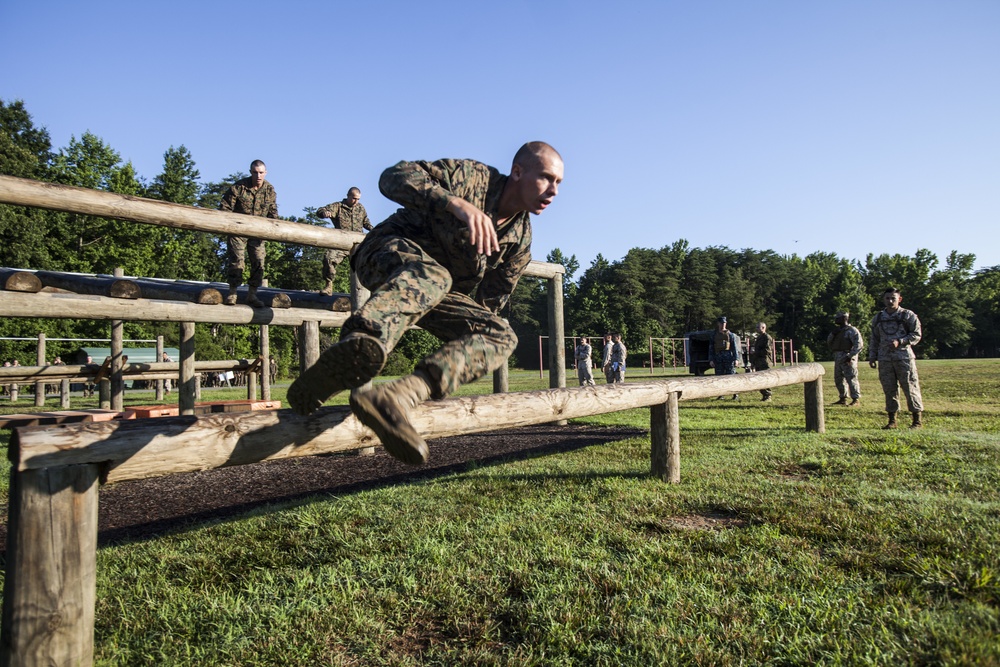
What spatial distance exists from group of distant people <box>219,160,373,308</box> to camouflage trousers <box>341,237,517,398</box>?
4.08 meters

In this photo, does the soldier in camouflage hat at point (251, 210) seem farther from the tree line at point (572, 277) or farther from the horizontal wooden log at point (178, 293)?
the tree line at point (572, 277)

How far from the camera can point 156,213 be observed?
510cm

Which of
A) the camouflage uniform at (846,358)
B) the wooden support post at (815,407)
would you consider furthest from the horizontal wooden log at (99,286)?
the camouflage uniform at (846,358)

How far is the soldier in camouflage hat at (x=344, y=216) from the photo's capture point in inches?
377

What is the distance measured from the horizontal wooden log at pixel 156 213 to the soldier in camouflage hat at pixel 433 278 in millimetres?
2915

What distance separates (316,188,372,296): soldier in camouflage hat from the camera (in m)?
9.57

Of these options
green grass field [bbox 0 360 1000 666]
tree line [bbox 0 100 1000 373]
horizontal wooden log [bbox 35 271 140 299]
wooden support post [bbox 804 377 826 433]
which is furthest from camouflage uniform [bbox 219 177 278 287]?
tree line [bbox 0 100 1000 373]

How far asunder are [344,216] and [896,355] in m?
8.75

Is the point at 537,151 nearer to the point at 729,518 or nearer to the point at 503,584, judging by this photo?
the point at 503,584

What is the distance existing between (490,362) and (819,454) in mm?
4569

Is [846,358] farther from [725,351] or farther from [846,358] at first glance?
[725,351]

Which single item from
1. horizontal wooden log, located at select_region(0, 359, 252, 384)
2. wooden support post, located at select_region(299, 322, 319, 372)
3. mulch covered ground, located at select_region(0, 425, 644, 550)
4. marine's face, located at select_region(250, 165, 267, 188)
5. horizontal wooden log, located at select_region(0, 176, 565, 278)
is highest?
marine's face, located at select_region(250, 165, 267, 188)

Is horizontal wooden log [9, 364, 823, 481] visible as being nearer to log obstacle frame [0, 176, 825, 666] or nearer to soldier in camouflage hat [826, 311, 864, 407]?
log obstacle frame [0, 176, 825, 666]

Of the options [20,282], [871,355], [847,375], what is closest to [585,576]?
[20,282]
